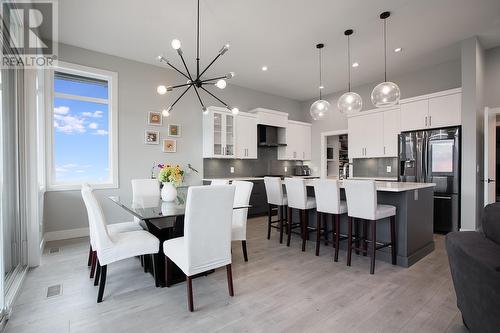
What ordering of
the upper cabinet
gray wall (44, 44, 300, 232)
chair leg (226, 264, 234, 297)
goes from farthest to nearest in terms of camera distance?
the upper cabinet → gray wall (44, 44, 300, 232) → chair leg (226, 264, 234, 297)

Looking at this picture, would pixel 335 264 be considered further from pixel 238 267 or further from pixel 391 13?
pixel 391 13

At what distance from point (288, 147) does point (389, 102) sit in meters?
3.53

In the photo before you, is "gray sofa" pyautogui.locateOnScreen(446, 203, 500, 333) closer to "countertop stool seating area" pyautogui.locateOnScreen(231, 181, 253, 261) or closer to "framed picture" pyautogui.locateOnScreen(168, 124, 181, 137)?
"countertop stool seating area" pyautogui.locateOnScreen(231, 181, 253, 261)

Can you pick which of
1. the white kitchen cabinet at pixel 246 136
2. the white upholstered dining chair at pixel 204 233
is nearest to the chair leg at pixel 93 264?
the white upholstered dining chair at pixel 204 233

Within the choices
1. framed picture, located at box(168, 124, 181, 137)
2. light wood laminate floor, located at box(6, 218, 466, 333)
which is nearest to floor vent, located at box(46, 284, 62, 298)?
light wood laminate floor, located at box(6, 218, 466, 333)

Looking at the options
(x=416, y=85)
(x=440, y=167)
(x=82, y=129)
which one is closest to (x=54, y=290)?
(x=82, y=129)

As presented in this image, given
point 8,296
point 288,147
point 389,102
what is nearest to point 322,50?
point 389,102

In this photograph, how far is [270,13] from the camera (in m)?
3.11

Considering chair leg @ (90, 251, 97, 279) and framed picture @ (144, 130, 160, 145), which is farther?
framed picture @ (144, 130, 160, 145)

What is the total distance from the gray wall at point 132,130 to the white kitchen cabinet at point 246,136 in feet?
2.79

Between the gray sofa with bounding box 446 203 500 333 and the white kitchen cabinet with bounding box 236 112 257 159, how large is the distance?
443 cm

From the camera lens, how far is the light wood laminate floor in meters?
1.79

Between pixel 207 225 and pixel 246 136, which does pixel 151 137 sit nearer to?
pixel 246 136

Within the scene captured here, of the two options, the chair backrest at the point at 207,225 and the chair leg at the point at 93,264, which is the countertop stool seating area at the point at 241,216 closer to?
the chair backrest at the point at 207,225
